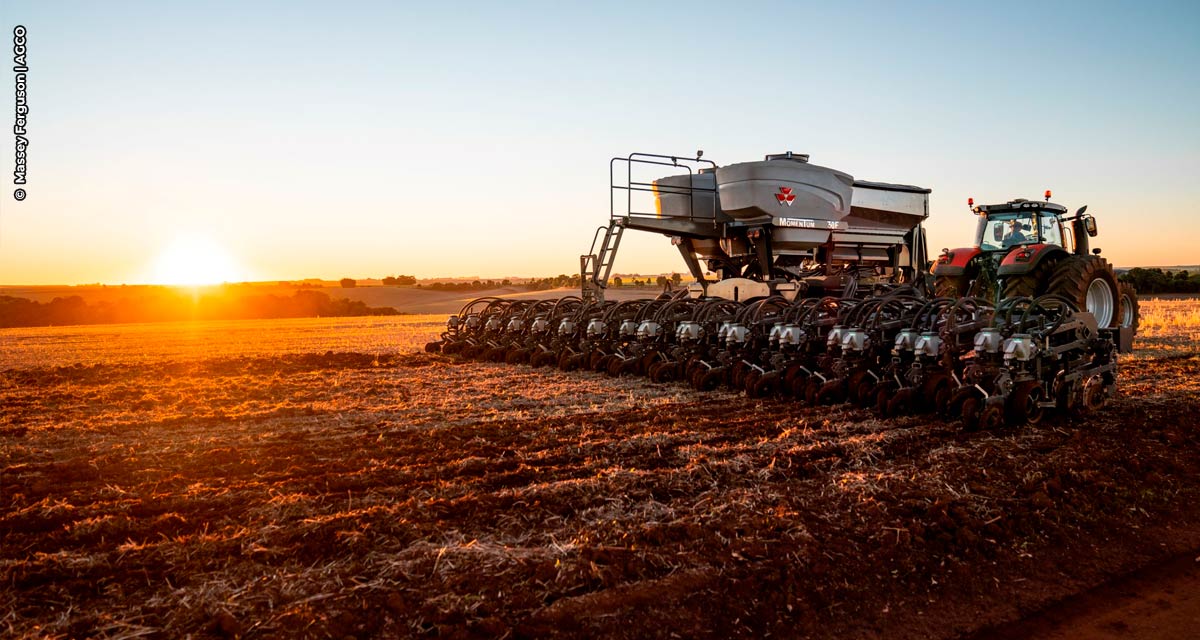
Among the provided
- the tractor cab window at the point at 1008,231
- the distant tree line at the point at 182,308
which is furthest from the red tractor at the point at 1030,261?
the distant tree line at the point at 182,308

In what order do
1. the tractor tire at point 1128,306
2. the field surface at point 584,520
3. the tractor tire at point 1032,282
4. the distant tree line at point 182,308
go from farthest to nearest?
the distant tree line at point 182,308, the tractor tire at point 1128,306, the tractor tire at point 1032,282, the field surface at point 584,520

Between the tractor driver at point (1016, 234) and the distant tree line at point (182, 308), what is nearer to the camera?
the tractor driver at point (1016, 234)

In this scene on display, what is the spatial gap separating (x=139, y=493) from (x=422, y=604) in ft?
9.03

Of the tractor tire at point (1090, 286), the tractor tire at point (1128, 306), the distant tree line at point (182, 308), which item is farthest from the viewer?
the distant tree line at point (182, 308)

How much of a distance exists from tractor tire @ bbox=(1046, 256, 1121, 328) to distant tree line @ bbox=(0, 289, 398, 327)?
29.6m

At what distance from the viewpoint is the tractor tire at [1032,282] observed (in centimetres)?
1098

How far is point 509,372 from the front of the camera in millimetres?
11781

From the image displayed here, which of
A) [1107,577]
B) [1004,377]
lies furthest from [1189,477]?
[1107,577]

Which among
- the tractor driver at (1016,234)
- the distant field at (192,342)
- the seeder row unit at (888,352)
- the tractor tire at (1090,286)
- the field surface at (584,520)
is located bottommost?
the field surface at (584,520)

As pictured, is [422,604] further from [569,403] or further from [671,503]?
[569,403]

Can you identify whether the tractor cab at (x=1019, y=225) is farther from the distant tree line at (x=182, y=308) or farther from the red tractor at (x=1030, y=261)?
the distant tree line at (x=182, y=308)

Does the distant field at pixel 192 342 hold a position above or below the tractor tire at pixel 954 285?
below

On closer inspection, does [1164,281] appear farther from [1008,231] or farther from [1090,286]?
[1090,286]

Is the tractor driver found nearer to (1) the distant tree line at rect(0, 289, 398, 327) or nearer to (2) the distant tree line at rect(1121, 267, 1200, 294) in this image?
(1) the distant tree line at rect(0, 289, 398, 327)
